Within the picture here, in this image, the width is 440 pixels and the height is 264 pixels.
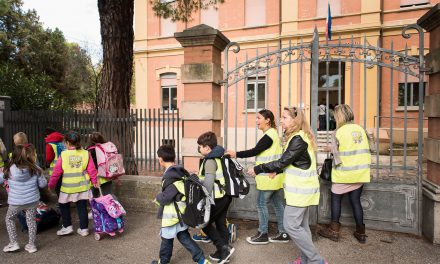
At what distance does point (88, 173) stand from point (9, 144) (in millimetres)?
3816

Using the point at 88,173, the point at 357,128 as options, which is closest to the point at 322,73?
the point at 357,128

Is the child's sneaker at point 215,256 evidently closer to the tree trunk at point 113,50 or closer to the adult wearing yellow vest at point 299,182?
the adult wearing yellow vest at point 299,182

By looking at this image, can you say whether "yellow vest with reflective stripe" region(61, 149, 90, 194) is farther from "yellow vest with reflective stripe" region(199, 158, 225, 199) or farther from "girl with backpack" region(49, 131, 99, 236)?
"yellow vest with reflective stripe" region(199, 158, 225, 199)

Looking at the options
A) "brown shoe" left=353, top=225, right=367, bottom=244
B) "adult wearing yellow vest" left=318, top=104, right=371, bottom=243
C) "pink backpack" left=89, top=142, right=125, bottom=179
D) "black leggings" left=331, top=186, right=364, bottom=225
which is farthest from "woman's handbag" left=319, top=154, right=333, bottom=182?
"pink backpack" left=89, top=142, right=125, bottom=179

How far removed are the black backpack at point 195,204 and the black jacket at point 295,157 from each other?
0.78 m

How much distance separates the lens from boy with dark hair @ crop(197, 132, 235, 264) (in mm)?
3854

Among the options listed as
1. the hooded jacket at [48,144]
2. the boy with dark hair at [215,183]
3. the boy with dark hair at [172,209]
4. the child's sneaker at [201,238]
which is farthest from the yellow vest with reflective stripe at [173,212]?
Answer: the hooded jacket at [48,144]

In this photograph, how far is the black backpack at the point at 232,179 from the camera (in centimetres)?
396

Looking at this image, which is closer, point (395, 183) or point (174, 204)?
point (174, 204)

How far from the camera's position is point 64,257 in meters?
4.32

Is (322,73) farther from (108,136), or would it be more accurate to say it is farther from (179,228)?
(179,228)

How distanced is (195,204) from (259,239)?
148 cm

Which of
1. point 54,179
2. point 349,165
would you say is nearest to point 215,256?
point 349,165

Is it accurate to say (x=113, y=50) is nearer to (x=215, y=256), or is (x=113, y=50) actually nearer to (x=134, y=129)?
(x=134, y=129)
